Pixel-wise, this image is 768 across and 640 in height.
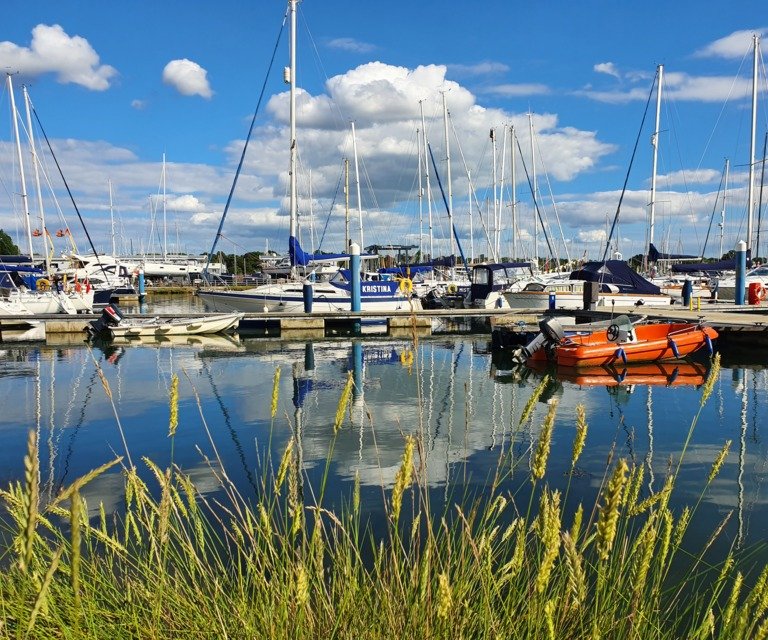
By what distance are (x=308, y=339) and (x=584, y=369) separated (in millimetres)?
11224

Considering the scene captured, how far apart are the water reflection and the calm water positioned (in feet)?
0.12

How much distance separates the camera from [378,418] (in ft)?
37.5

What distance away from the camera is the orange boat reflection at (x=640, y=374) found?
1513 centimetres

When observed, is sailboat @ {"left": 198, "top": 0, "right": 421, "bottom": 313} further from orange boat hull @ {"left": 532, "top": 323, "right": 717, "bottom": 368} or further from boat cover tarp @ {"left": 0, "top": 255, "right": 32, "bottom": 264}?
boat cover tarp @ {"left": 0, "top": 255, "right": 32, "bottom": 264}

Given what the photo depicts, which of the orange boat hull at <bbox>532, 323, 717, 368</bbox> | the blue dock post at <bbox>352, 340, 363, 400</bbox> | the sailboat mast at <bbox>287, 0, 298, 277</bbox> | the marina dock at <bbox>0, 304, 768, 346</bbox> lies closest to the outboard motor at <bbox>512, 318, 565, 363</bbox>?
the orange boat hull at <bbox>532, 323, 717, 368</bbox>

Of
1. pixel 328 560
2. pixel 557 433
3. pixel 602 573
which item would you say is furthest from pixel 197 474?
pixel 602 573

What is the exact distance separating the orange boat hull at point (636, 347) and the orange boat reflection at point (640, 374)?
17 cm

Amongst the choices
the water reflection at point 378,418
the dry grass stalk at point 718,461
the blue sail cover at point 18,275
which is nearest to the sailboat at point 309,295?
the water reflection at point 378,418

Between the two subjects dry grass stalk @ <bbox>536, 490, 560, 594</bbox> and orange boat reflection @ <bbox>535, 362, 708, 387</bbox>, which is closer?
dry grass stalk @ <bbox>536, 490, 560, 594</bbox>

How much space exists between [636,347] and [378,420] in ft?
29.9

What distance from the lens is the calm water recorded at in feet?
24.6

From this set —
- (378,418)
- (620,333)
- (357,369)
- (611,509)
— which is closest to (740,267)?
(620,333)

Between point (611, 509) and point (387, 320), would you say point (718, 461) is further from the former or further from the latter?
point (387, 320)

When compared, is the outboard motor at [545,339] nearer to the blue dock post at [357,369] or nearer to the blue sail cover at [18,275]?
the blue dock post at [357,369]
